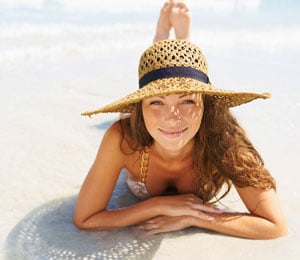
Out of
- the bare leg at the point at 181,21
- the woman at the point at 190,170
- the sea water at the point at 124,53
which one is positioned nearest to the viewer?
the woman at the point at 190,170

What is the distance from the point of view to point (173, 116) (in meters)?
2.31

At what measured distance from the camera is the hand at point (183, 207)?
8.57ft

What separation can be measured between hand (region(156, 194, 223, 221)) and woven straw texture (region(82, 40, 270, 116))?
63 centimetres

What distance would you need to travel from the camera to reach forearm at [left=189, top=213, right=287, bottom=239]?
2.59 metres

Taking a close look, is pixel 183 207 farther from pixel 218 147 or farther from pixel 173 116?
pixel 173 116

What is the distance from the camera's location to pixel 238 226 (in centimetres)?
262

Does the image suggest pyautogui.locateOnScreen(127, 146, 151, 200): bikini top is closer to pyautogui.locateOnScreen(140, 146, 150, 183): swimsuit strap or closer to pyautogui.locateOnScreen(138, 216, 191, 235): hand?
pyautogui.locateOnScreen(140, 146, 150, 183): swimsuit strap

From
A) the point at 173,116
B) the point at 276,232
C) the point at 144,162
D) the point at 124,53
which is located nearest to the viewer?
the point at 173,116

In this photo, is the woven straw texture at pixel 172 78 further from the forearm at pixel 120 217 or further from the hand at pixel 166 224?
the hand at pixel 166 224

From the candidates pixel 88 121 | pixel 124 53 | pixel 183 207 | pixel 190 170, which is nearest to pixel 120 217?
pixel 183 207

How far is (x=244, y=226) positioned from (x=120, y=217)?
2.37 ft

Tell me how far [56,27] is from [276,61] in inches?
212

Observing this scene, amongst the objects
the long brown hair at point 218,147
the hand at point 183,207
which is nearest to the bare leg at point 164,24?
the long brown hair at point 218,147

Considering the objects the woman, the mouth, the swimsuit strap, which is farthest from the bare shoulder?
the mouth
